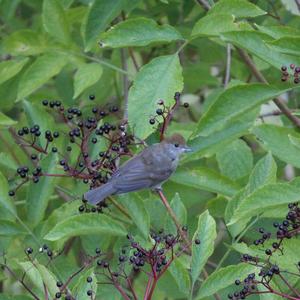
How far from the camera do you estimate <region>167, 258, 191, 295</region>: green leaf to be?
337 cm

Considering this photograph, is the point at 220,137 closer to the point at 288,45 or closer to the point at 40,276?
the point at 288,45

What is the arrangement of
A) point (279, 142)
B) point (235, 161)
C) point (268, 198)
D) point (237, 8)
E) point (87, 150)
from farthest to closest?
point (235, 161) → point (87, 150) → point (237, 8) → point (279, 142) → point (268, 198)

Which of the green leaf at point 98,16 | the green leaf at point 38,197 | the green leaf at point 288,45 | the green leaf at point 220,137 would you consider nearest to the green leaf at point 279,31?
the green leaf at point 288,45

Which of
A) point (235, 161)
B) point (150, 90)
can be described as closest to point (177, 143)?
point (150, 90)

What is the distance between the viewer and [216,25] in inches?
147

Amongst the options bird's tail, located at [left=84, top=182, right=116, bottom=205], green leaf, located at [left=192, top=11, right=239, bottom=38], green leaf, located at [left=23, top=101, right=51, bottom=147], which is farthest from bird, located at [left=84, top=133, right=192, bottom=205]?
green leaf, located at [left=192, top=11, right=239, bottom=38]

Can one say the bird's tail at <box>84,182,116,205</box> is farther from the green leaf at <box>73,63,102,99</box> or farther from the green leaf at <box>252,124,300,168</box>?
the green leaf at <box>73,63,102,99</box>

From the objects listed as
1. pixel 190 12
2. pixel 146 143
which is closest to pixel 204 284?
pixel 146 143

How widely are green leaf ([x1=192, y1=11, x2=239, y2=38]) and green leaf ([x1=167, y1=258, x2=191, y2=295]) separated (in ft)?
3.08

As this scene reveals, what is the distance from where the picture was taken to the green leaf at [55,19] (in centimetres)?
452

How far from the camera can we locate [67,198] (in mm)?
4984

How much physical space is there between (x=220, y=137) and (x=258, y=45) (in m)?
0.54

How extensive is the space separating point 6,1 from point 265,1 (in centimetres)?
141

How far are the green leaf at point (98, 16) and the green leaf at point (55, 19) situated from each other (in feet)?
1.09
